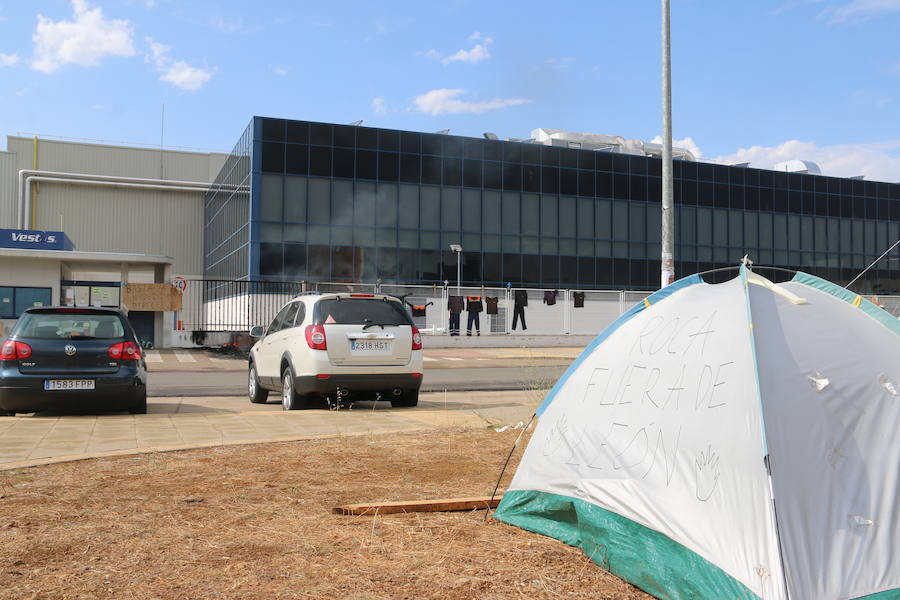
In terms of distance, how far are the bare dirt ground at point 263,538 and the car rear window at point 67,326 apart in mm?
3933

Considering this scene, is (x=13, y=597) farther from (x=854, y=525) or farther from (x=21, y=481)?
(x=854, y=525)

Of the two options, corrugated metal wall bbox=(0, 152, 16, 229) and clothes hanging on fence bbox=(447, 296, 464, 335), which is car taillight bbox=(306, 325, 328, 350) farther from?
corrugated metal wall bbox=(0, 152, 16, 229)

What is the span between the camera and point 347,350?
11258 mm

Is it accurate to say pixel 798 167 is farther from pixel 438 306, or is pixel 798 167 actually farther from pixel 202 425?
pixel 202 425

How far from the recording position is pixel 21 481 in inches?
239

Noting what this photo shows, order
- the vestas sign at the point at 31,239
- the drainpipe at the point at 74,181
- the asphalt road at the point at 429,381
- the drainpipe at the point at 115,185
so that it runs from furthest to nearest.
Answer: the drainpipe at the point at 115,185 < the drainpipe at the point at 74,181 < the vestas sign at the point at 31,239 < the asphalt road at the point at 429,381

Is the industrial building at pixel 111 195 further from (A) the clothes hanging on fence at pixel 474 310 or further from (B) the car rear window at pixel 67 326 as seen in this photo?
(B) the car rear window at pixel 67 326

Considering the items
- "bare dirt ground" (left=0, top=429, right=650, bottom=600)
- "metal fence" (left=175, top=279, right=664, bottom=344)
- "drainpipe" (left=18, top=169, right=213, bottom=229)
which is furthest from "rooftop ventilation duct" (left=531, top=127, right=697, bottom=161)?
"bare dirt ground" (left=0, top=429, right=650, bottom=600)

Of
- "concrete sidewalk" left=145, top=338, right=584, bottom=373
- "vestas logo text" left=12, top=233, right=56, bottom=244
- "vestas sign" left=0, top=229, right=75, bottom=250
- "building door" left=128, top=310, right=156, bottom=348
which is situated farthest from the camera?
"building door" left=128, top=310, right=156, bottom=348

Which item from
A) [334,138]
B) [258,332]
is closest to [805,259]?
[334,138]

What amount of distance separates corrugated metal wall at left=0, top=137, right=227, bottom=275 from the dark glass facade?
192cm

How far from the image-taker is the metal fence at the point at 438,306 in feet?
98.4

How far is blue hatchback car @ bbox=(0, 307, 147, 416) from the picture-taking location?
1004 cm

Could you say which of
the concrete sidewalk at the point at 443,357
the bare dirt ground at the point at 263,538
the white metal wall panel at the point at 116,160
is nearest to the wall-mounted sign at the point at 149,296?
the concrete sidewalk at the point at 443,357
